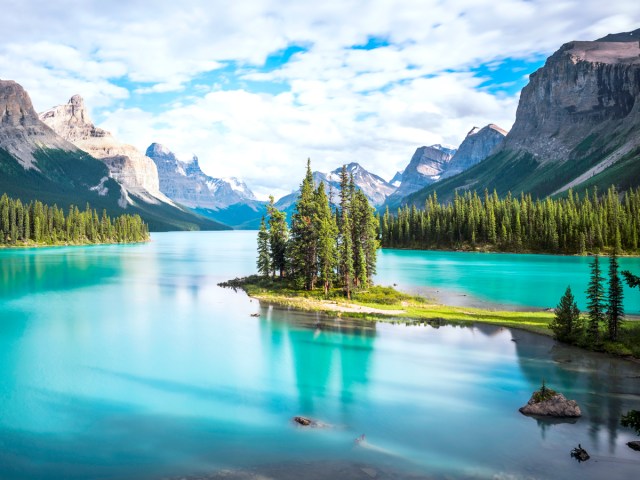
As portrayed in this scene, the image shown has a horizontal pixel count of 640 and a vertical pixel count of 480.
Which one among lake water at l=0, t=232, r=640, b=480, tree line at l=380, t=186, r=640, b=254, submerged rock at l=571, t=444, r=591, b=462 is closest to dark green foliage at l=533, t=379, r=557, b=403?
lake water at l=0, t=232, r=640, b=480

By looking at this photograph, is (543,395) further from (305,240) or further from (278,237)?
(278,237)

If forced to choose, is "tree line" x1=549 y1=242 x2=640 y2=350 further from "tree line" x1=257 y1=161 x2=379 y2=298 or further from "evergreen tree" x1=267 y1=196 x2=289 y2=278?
"evergreen tree" x1=267 y1=196 x2=289 y2=278

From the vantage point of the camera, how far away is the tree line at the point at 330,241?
76562 millimetres

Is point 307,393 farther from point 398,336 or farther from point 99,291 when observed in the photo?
point 99,291

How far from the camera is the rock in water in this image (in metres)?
28.4

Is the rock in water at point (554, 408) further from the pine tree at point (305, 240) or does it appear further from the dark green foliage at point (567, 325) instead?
the pine tree at point (305, 240)

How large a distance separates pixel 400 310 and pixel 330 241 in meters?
18.0

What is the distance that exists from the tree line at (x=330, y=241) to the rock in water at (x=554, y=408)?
45.2 m

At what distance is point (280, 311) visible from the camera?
65.8 metres

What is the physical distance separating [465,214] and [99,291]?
149 metres

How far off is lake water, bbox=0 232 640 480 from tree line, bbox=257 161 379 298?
14946 mm

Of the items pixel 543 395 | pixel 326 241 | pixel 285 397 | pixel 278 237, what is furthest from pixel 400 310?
pixel 543 395

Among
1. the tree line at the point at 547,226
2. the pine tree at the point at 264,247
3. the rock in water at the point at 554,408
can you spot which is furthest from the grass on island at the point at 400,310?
the tree line at the point at 547,226

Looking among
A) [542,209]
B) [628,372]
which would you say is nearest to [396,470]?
[628,372]
